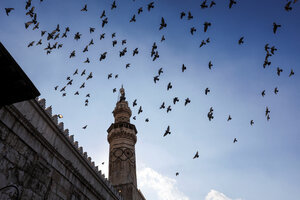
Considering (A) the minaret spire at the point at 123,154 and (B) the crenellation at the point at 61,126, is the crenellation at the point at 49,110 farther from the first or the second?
(A) the minaret spire at the point at 123,154

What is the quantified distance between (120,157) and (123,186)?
3270 millimetres

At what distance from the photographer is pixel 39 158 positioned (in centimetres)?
748

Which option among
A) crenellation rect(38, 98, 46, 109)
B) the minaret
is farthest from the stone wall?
the minaret

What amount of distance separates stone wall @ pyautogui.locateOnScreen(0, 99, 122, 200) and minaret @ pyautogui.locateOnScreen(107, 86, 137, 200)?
38.6 ft

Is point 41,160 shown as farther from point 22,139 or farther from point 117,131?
point 117,131

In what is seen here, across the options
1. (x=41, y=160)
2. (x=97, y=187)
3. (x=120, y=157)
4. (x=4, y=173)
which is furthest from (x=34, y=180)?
(x=120, y=157)

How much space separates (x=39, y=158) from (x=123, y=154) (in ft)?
56.7

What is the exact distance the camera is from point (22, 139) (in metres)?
6.89

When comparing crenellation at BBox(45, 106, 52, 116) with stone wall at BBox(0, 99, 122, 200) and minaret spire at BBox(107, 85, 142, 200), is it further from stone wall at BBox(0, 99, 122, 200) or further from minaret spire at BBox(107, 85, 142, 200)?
minaret spire at BBox(107, 85, 142, 200)

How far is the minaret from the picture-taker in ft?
71.2

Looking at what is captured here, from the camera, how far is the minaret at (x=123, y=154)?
21.7 meters

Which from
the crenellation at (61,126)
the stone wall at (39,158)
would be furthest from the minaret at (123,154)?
the crenellation at (61,126)

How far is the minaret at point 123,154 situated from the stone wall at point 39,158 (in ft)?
38.6

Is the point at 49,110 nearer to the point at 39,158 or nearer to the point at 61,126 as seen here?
the point at 61,126
